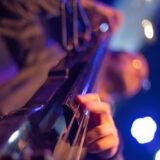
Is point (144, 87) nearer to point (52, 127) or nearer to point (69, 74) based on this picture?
point (69, 74)

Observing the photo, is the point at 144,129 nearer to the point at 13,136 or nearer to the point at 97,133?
the point at 97,133

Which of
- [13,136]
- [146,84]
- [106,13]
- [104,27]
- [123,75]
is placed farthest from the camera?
[146,84]

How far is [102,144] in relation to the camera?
20.5 inches

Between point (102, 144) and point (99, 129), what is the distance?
0.05m

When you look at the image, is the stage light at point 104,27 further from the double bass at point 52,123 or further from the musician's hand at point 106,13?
the double bass at point 52,123

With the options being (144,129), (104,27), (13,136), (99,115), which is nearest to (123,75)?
(144,129)

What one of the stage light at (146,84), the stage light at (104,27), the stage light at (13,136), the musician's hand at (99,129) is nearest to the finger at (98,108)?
the musician's hand at (99,129)

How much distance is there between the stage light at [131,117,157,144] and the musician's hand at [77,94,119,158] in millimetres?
751

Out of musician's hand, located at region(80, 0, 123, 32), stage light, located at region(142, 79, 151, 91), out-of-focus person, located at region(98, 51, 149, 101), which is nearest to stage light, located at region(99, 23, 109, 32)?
musician's hand, located at region(80, 0, 123, 32)

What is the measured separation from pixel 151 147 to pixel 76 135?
1.11m

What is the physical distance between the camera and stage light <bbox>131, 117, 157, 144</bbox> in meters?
1.25

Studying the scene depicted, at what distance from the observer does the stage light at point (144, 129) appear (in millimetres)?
1252

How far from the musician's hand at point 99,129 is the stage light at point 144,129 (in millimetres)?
751

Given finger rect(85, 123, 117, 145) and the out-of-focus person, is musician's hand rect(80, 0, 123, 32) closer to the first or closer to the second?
the out-of-focus person
